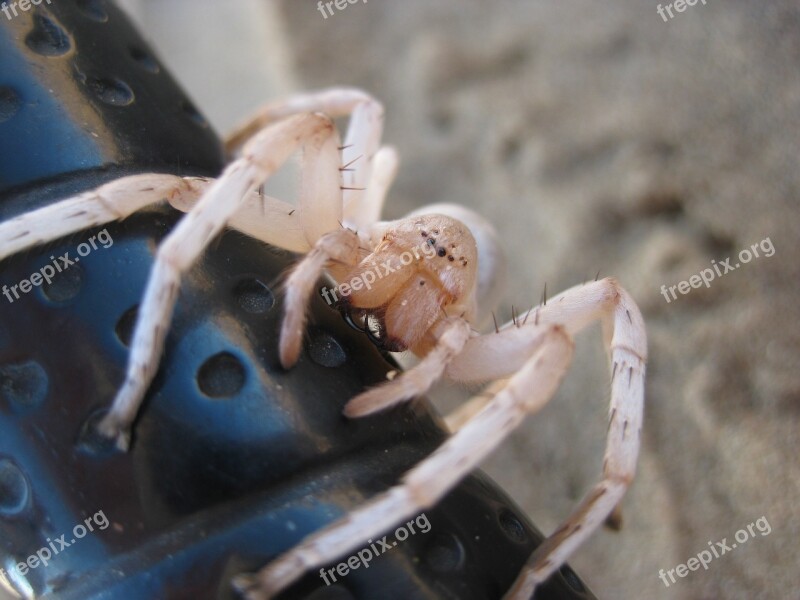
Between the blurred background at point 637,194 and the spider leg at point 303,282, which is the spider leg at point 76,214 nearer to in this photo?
the spider leg at point 303,282

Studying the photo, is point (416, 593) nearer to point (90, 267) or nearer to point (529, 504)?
point (90, 267)

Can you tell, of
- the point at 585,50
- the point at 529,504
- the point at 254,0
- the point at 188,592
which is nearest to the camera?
the point at 188,592

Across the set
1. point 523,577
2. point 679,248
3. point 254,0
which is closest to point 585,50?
point 679,248

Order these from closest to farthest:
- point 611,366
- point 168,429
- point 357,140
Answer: point 168,429, point 611,366, point 357,140

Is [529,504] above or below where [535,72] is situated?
below

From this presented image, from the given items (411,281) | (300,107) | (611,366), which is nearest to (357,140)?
(300,107)

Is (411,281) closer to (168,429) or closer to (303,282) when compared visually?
(303,282)

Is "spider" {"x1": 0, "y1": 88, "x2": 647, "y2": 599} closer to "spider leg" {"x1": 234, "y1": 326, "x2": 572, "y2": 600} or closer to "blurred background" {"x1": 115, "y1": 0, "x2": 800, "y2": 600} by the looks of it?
"spider leg" {"x1": 234, "y1": 326, "x2": 572, "y2": 600}

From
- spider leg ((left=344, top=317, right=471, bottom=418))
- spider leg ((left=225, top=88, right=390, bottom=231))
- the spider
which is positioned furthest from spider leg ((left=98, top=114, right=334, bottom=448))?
spider leg ((left=225, top=88, right=390, bottom=231))

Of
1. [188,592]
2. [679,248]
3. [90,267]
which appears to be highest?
[90,267]
